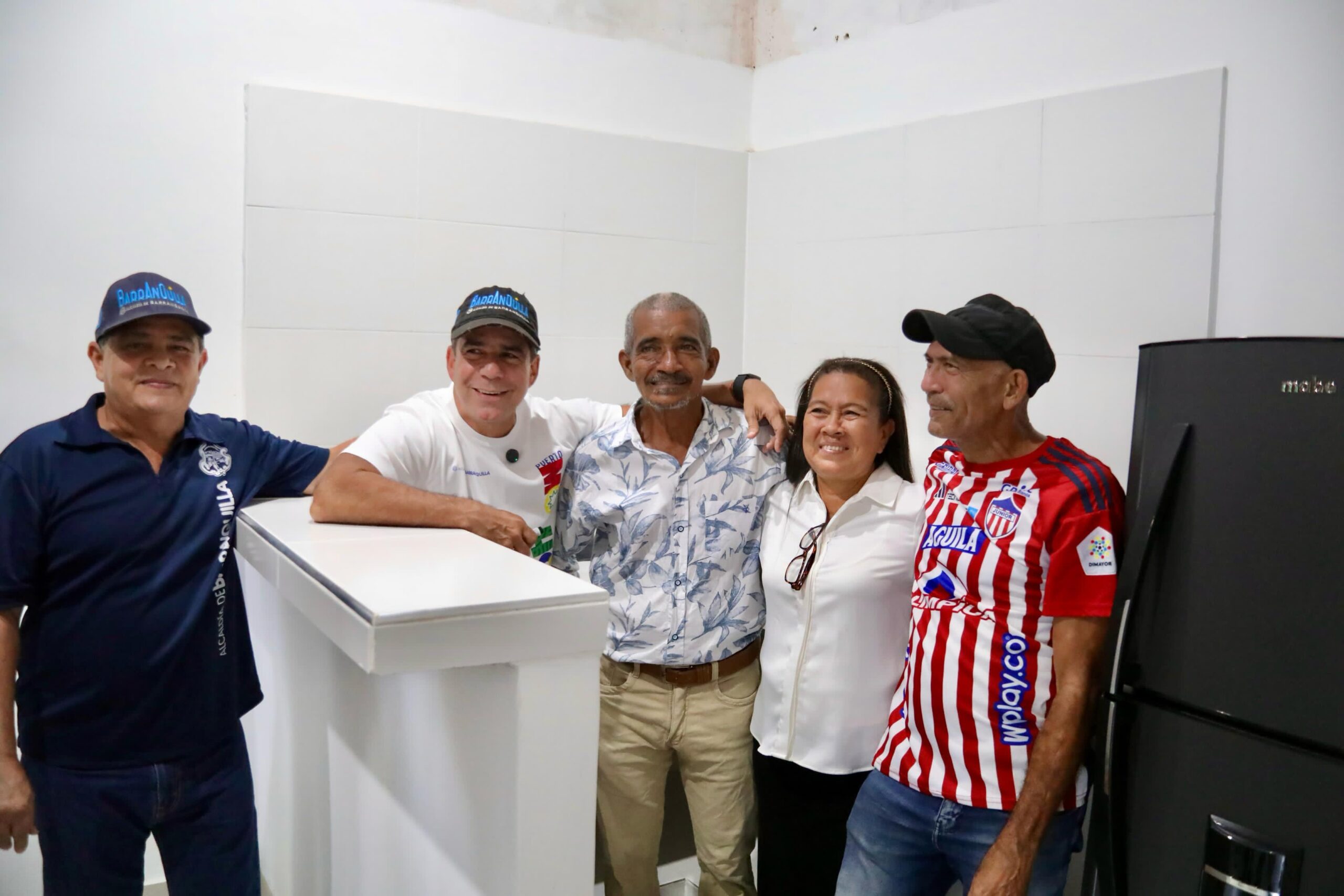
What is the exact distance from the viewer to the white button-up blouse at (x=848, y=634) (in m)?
1.80

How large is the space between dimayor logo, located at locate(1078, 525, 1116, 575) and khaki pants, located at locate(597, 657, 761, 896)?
0.76m

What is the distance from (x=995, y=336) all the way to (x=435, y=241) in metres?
1.68

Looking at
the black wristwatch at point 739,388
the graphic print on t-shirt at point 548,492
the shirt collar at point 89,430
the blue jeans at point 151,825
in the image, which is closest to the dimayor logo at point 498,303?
the graphic print on t-shirt at point 548,492

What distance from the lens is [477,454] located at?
6.81 ft

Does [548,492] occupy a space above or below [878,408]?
below

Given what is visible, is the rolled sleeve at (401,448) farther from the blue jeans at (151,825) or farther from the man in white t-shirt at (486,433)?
the blue jeans at (151,825)

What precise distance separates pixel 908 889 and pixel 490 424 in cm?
118

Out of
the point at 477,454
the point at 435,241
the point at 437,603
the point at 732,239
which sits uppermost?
the point at 732,239

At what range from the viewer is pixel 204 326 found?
1.92m

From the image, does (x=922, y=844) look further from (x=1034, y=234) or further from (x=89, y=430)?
(x=89, y=430)

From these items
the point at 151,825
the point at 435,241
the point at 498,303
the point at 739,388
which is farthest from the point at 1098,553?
the point at 435,241

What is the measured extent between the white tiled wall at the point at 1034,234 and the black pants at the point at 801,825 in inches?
38.5

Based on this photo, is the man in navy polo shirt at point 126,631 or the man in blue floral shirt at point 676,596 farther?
the man in blue floral shirt at point 676,596

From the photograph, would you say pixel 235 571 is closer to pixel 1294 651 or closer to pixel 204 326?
pixel 204 326
